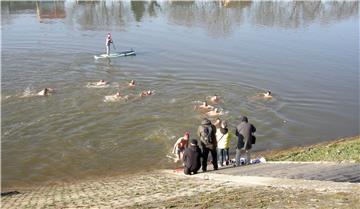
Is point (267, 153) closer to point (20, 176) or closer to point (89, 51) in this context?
point (20, 176)

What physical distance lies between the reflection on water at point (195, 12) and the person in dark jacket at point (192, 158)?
37808 millimetres

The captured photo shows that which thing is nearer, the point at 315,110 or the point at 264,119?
the point at 264,119

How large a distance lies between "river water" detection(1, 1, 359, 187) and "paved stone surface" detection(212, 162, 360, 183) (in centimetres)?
595

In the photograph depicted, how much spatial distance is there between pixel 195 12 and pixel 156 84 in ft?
117

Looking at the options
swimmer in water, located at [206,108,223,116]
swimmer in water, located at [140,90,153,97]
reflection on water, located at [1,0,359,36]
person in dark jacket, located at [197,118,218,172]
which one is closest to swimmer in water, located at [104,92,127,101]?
swimmer in water, located at [140,90,153,97]

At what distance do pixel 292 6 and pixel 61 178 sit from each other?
57.8 meters

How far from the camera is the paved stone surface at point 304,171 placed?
44.1 feet

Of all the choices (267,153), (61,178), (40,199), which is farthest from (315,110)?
(40,199)

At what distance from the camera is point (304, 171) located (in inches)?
581

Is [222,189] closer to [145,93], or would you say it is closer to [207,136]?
[207,136]

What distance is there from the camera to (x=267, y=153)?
76.1ft

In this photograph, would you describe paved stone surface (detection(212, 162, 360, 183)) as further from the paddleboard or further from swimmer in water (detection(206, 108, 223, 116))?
the paddleboard

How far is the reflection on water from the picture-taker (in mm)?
59656

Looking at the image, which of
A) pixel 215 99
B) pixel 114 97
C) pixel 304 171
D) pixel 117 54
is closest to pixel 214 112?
pixel 215 99
